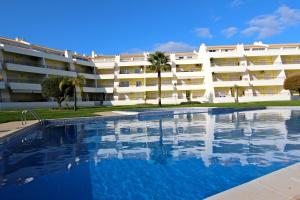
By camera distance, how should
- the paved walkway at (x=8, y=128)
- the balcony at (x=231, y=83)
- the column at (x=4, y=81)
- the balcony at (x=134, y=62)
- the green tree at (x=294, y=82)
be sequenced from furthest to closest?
1. the balcony at (x=134, y=62)
2. the balcony at (x=231, y=83)
3. the green tree at (x=294, y=82)
4. the column at (x=4, y=81)
5. the paved walkway at (x=8, y=128)

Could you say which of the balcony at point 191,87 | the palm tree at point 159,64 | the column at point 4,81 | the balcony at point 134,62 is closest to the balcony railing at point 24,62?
the column at point 4,81

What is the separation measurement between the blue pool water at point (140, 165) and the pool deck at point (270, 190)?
55.2 inches

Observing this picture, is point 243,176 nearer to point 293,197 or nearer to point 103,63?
point 293,197

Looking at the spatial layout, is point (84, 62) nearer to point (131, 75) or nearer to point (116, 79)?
point (116, 79)

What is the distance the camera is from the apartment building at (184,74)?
52781 mm

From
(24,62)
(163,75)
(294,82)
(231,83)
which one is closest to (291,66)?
(294,82)

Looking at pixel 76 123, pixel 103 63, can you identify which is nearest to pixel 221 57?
pixel 103 63

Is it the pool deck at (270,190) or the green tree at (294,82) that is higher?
the green tree at (294,82)

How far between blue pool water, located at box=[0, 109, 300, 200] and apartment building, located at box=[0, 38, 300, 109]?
38.1 meters

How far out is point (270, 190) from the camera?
4695 millimetres

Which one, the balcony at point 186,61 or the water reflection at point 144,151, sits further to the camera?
the balcony at point 186,61

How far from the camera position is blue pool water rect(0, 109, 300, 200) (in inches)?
254

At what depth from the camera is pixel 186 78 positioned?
59375 mm

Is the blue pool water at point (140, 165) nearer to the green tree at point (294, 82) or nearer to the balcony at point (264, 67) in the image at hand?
the green tree at point (294, 82)
